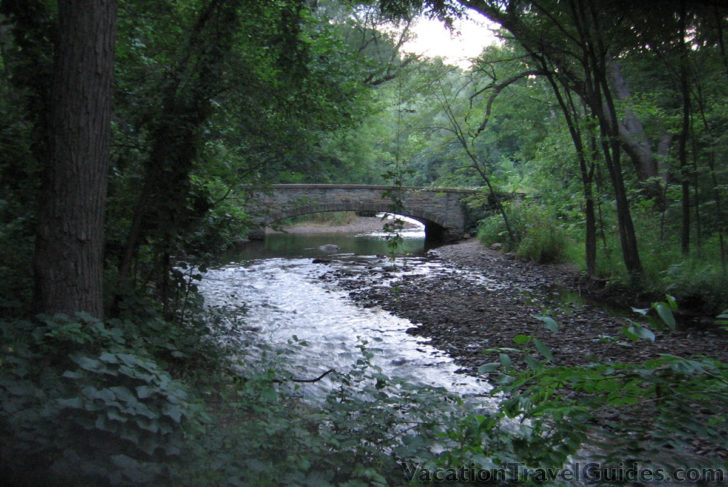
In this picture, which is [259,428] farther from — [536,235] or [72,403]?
[536,235]

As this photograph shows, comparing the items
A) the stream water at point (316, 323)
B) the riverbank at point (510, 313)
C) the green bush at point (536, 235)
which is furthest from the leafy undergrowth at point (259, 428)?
the green bush at point (536, 235)

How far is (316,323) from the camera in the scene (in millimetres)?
7609

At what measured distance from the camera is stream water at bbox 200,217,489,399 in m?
5.41

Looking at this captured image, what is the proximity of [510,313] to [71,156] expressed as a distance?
259 inches

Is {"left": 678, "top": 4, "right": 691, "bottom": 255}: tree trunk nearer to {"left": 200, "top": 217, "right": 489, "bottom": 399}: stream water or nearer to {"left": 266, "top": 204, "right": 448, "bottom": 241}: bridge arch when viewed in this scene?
{"left": 200, "top": 217, "right": 489, "bottom": 399}: stream water

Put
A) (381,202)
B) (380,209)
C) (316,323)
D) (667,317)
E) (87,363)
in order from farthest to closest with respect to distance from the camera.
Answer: (380,209) → (381,202) → (316,323) → (87,363) → (667,317)

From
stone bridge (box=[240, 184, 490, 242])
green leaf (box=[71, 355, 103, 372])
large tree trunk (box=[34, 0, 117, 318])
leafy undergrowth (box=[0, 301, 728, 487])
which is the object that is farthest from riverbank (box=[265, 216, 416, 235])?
green leaf (box=[71, 355, 103, 372])

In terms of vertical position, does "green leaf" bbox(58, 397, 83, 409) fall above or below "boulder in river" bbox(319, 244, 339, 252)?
above

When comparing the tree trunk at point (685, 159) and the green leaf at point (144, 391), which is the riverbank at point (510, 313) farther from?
the green leaf at point (144, 391)

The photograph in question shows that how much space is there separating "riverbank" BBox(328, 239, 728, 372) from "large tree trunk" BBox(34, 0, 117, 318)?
10.3 ft

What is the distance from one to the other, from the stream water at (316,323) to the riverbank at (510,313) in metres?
0.38

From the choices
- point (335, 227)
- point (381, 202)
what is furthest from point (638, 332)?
point (335, 227)

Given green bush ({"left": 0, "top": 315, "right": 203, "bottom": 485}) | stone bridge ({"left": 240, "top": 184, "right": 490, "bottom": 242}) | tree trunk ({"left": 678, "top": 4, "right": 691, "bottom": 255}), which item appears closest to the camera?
green bush ({"left": 0, "top": 315, "right": 203, "bottom": 485})

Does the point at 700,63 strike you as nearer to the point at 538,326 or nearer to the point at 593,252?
the point at 593,252
